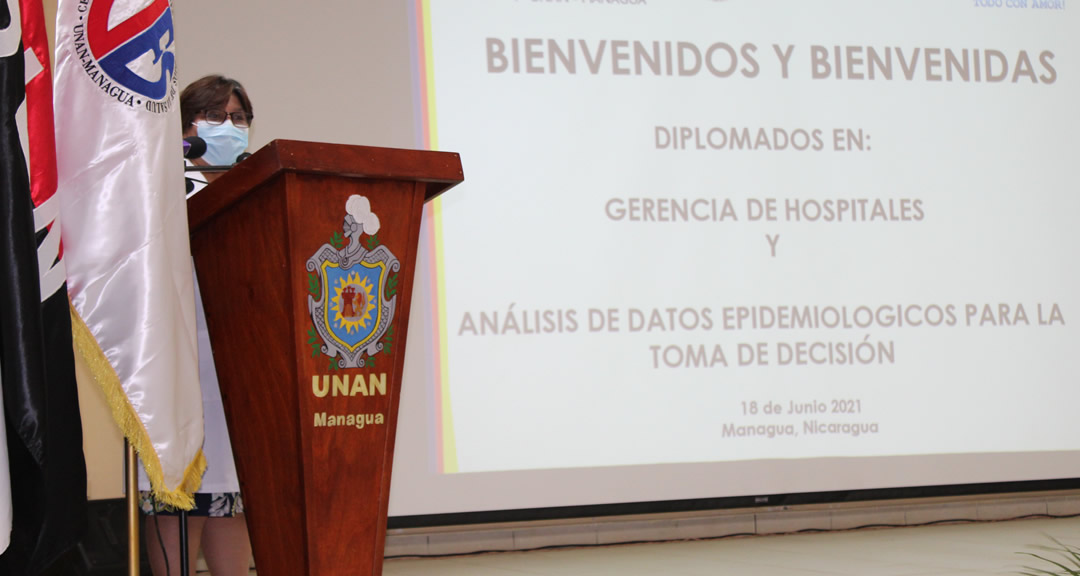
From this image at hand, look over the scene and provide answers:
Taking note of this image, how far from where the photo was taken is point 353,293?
128cm

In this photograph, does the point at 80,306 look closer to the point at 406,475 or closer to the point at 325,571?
the point at 325,571

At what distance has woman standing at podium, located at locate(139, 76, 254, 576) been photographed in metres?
1.61

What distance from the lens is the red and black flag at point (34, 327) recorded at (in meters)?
1.15

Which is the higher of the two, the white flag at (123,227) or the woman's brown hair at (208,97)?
the woman's brown hair at (208,97)

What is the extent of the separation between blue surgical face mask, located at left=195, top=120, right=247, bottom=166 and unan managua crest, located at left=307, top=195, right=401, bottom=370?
0.49 metres

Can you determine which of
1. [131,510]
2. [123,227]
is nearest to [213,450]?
[131,510]

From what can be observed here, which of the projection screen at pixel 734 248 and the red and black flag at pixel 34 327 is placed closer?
the red and black flag at pixel 34 327

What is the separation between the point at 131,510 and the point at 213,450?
346 mm

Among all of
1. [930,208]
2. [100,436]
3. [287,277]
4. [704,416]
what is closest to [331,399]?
[287,277]

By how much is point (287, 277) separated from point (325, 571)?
0.36 m

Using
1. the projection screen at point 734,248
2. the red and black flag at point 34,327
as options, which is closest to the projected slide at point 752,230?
the projection screen at point 734,248

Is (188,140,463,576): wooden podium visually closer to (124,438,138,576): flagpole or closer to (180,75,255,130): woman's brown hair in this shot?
(124,438,138,576): flagpole

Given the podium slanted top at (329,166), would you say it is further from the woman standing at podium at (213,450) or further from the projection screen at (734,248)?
the projection screen at (734,248)

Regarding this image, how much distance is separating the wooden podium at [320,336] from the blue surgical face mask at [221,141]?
32 cm
